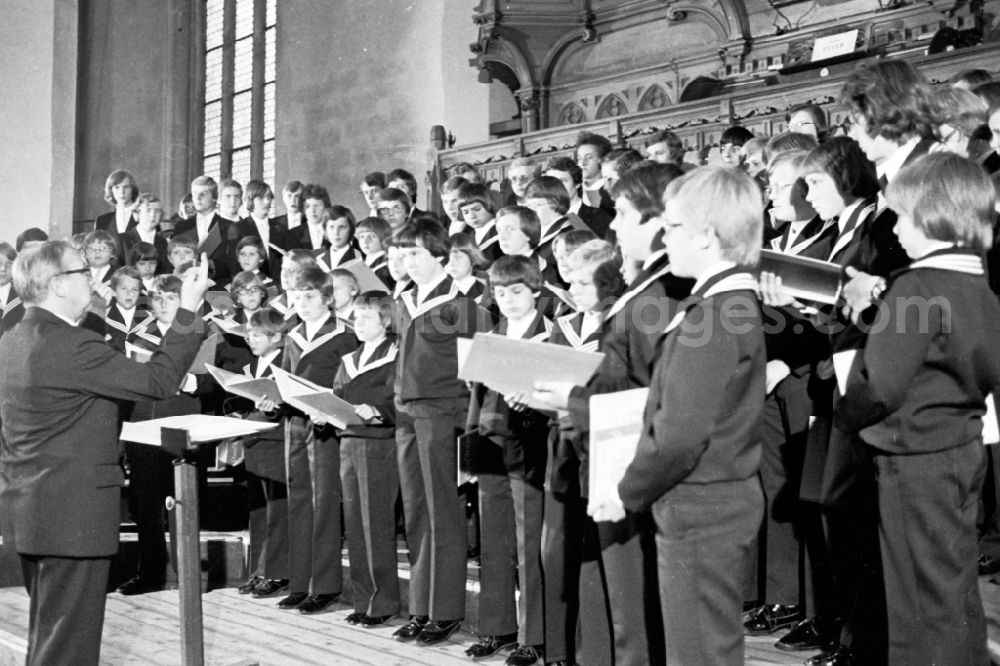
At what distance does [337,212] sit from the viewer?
631 centimetres

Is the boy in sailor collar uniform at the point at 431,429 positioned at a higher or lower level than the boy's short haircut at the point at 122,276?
lower

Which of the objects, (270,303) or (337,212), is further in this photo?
(337,212)

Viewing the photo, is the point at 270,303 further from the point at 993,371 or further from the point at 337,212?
the point at 993,371

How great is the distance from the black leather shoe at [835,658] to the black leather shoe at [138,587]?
3367 mm

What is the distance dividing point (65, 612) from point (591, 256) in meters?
1.93

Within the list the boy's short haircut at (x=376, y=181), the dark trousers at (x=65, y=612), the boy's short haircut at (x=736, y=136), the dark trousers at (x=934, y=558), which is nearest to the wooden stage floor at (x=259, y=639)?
the dark trousers at (x=65, y=612)

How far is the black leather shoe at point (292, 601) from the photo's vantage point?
4977mm

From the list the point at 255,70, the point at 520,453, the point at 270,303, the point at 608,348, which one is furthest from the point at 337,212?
the point at 255,70

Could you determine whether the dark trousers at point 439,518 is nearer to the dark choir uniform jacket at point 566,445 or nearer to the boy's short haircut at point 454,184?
the dark choir uniform jacket at point 566,445

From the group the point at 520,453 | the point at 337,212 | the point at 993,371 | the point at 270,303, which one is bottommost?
the point at 520,453

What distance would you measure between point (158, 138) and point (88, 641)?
407 inches

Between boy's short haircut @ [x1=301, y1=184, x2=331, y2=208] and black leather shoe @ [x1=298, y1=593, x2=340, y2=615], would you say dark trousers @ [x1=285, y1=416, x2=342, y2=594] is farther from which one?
boy's short haircut @ [x1=301, y1=184, x2=331, y2=208]

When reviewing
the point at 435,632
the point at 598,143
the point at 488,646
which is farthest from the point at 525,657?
the point at 598,143

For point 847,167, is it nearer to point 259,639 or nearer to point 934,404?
point 934,404
